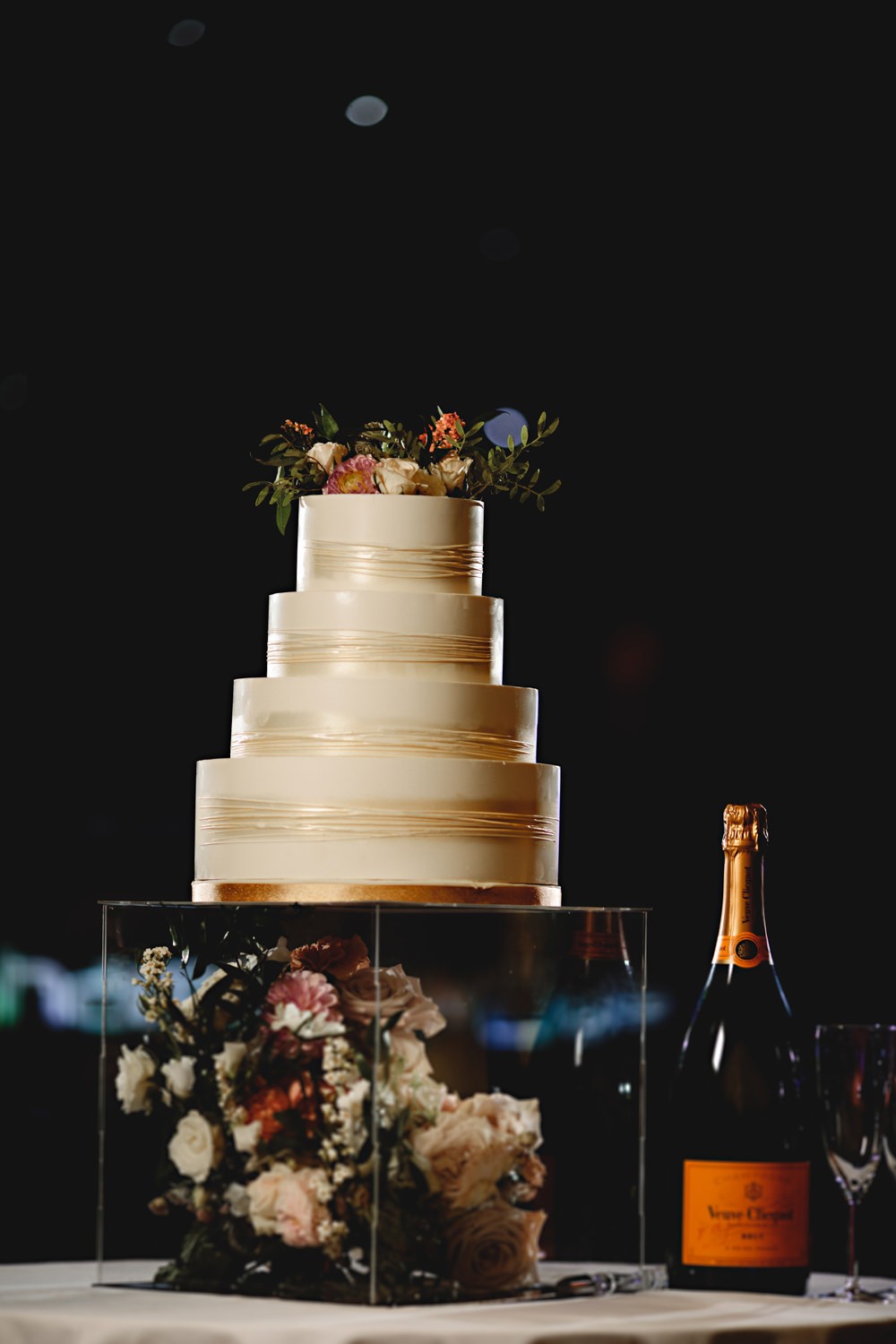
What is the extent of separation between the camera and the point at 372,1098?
2109mm

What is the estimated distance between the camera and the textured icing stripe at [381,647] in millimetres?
2455

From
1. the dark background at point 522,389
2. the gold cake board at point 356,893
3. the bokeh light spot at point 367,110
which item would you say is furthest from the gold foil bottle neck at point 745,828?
the bokeh light spot at point 367,110

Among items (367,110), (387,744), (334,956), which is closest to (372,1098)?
(334,956)

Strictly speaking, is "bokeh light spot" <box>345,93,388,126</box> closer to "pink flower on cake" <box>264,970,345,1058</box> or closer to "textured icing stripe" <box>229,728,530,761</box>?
"textured icing stripe" <box>229,728,530,761</box>

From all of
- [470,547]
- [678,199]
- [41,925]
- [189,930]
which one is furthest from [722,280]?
[189,930]

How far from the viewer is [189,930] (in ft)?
7.57

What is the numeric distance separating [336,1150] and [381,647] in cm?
58

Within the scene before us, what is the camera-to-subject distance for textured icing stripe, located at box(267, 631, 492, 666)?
246 cm

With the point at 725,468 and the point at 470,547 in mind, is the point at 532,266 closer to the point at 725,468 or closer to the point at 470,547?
the point at 725,468

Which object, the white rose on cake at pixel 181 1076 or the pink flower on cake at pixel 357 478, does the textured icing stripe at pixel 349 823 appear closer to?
the white rose on cake at pixel 181 1076

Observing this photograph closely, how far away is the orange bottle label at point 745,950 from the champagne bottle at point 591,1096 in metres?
0.13

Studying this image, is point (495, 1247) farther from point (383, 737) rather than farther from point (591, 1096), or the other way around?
point (383, 737)

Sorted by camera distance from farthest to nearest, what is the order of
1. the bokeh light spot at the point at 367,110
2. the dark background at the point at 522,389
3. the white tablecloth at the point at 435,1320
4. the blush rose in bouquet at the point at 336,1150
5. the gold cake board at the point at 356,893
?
the bokeh light spot at the point at 367,110 < the dark background at the point at 522,389 < the gold cake board at the point at 356,893 < the blush rose in bouquet at the point at 336,1150 < the white tablecloth at the point at 435,1320

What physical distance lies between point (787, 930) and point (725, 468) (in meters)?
1.16
